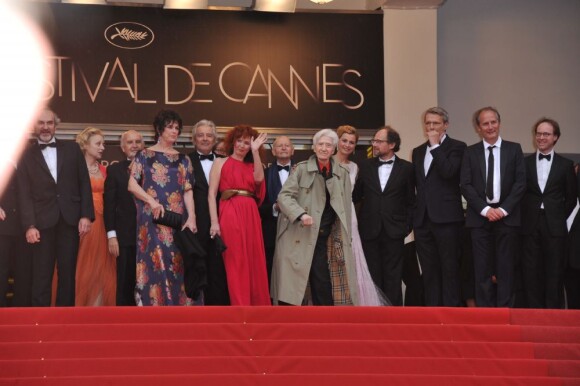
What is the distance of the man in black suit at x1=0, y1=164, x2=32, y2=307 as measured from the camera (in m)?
7.46

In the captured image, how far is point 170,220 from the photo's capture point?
24.8ft

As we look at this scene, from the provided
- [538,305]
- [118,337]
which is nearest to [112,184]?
[118,337]

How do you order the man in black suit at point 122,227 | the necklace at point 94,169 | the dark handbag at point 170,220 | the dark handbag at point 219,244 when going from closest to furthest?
the dark handbag at point 170,220 → the dark handbag at point 219,244 → the man in black suit at point 122,227 → the necklace at point 94,169

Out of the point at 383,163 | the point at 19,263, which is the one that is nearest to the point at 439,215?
the point at 383,163

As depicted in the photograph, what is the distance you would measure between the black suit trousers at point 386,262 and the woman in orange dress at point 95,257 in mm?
2155

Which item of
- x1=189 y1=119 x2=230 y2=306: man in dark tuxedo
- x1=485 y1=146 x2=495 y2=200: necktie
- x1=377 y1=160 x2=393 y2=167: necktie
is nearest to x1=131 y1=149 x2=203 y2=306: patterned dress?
x1=189 y1=119 x2=230 y2=306: man in dark tuxedo

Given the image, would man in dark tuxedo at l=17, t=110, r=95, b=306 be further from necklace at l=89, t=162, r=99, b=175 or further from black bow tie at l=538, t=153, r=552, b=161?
black bow tie at l=538, t=153, r=552, b=161

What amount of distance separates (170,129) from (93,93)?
3.92 meters

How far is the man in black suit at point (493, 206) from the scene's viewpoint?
7.77 m

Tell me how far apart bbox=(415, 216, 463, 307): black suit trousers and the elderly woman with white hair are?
2.25 ft

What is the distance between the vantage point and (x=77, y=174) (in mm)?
7723

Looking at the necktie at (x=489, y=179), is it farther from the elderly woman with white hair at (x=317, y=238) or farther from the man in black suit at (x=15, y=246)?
the man in black suit at (x=15, y=246)

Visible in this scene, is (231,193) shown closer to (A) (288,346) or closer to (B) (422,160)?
(B) (422,160)

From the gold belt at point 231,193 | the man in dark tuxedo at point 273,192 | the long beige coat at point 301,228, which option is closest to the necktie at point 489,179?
the long beige coat at point 301,228
